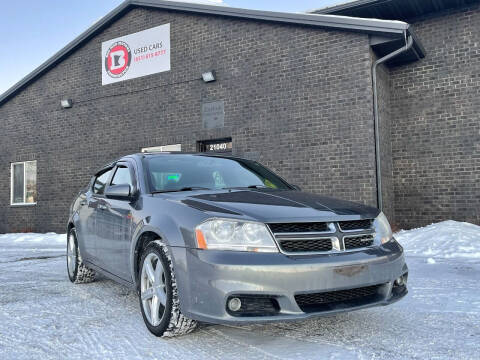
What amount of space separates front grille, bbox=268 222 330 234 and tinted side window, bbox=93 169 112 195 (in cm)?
265

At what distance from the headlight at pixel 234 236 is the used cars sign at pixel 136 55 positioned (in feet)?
35.7

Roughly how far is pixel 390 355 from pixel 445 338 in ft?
2.01

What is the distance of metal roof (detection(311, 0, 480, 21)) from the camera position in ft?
34.7

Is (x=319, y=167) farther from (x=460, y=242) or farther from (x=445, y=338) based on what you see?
(x=445, y=338)

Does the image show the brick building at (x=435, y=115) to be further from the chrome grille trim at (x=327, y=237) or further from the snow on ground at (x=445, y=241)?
the chrome grille trim at (x=327, y=237)

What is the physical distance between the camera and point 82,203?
18.1ft

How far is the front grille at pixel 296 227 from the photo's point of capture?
3.01 m

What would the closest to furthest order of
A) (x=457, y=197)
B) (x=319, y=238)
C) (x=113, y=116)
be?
(x=319, y=238)
(x=457, y=197)
(x=113, y=116)

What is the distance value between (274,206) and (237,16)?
956cm

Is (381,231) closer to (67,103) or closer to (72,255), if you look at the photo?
(72,255)

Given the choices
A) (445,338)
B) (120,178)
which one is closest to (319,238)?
(445,338)

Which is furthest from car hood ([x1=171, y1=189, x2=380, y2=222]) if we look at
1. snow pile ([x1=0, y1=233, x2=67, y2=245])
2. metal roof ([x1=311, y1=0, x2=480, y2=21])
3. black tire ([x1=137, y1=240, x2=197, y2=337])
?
snow pile ([x1=0, y1=233, x2=67, y2=245])

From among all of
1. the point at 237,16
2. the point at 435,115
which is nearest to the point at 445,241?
the point at 435,115

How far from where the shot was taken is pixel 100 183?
17.5ft
